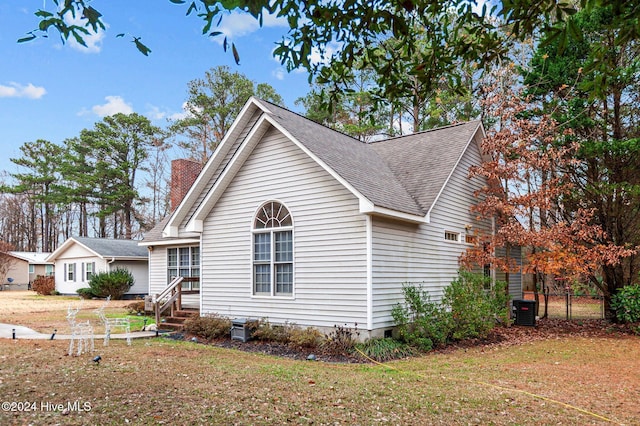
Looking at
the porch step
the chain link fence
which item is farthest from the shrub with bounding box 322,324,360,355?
the chain link fence

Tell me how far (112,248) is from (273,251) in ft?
70.0

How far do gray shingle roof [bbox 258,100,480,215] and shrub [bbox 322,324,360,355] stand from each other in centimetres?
288

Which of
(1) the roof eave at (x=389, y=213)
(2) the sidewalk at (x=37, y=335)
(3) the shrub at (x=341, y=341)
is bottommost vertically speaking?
(2) the sidewalk at (x=37, y=335)

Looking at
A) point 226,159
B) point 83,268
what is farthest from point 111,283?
point 226,159

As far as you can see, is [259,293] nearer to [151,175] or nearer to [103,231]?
[151,175]

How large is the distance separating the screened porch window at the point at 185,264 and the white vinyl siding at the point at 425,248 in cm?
929

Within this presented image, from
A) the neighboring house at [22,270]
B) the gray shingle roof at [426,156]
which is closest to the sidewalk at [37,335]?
the gray shingle roof at [426,156]

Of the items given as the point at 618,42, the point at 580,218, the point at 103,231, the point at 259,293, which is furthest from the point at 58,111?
the point at 618,42

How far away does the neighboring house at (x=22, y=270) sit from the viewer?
135ft

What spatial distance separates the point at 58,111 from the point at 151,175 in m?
10.8

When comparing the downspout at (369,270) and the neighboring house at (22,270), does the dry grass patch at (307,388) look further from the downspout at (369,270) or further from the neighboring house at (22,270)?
the neighboring house at (22,270)

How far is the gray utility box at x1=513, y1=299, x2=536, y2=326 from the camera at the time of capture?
1429 cm

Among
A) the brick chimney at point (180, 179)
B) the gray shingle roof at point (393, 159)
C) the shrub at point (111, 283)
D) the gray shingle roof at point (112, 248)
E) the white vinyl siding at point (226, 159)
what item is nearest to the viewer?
the gray shingle roof at point (393, 159)

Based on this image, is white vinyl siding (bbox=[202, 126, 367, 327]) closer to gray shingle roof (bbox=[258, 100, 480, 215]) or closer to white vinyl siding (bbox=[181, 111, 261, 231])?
gray shingle roof (bbox=[258, 100, 480, 215])
